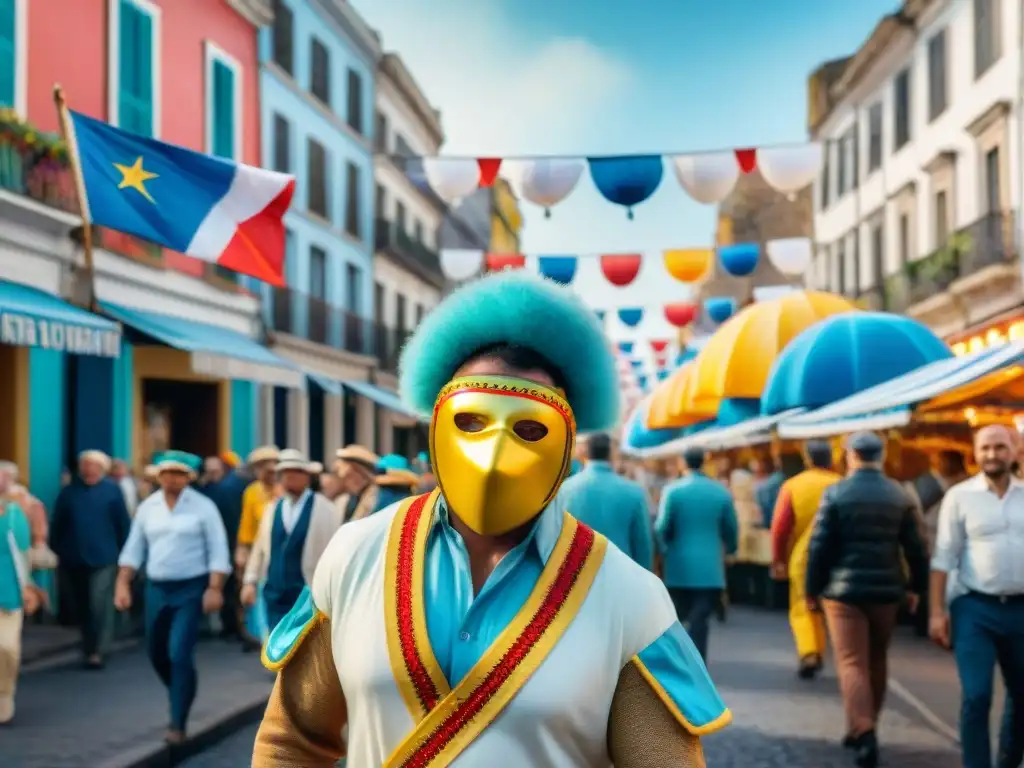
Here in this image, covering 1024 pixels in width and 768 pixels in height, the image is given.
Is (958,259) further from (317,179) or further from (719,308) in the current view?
(317,179)

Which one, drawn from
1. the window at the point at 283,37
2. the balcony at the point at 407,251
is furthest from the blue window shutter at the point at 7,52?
the balcony at the point at 407,251

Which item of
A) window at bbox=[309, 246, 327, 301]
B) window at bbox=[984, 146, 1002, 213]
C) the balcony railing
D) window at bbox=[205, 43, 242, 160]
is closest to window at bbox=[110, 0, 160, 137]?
window at bbox=[205, 43, 242, 160]

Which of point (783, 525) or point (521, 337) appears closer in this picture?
point (521, 337)

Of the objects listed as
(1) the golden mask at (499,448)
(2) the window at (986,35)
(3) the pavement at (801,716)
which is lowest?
(3) the pavement at (801,716)

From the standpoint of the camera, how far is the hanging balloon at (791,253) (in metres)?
18.5

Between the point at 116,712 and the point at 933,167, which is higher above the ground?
the point at 933,167

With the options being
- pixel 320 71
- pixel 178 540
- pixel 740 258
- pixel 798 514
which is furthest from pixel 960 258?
pixel 178 540

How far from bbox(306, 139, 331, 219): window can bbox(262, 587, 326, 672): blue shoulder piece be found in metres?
26.3

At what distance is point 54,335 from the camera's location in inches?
448

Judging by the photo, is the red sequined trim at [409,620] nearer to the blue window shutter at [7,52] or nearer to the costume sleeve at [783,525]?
the costume sleeve at [783,525]

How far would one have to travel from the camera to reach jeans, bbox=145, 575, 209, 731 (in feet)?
23.4

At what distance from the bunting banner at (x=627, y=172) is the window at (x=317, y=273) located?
44.9ft

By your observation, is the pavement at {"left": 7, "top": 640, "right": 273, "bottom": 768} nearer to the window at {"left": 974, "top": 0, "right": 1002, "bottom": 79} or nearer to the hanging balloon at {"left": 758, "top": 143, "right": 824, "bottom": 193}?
the hanging balloon at {"left": 758, "top": 143, "right": 824, "bottom": 193}

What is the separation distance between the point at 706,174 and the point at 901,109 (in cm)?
1667
